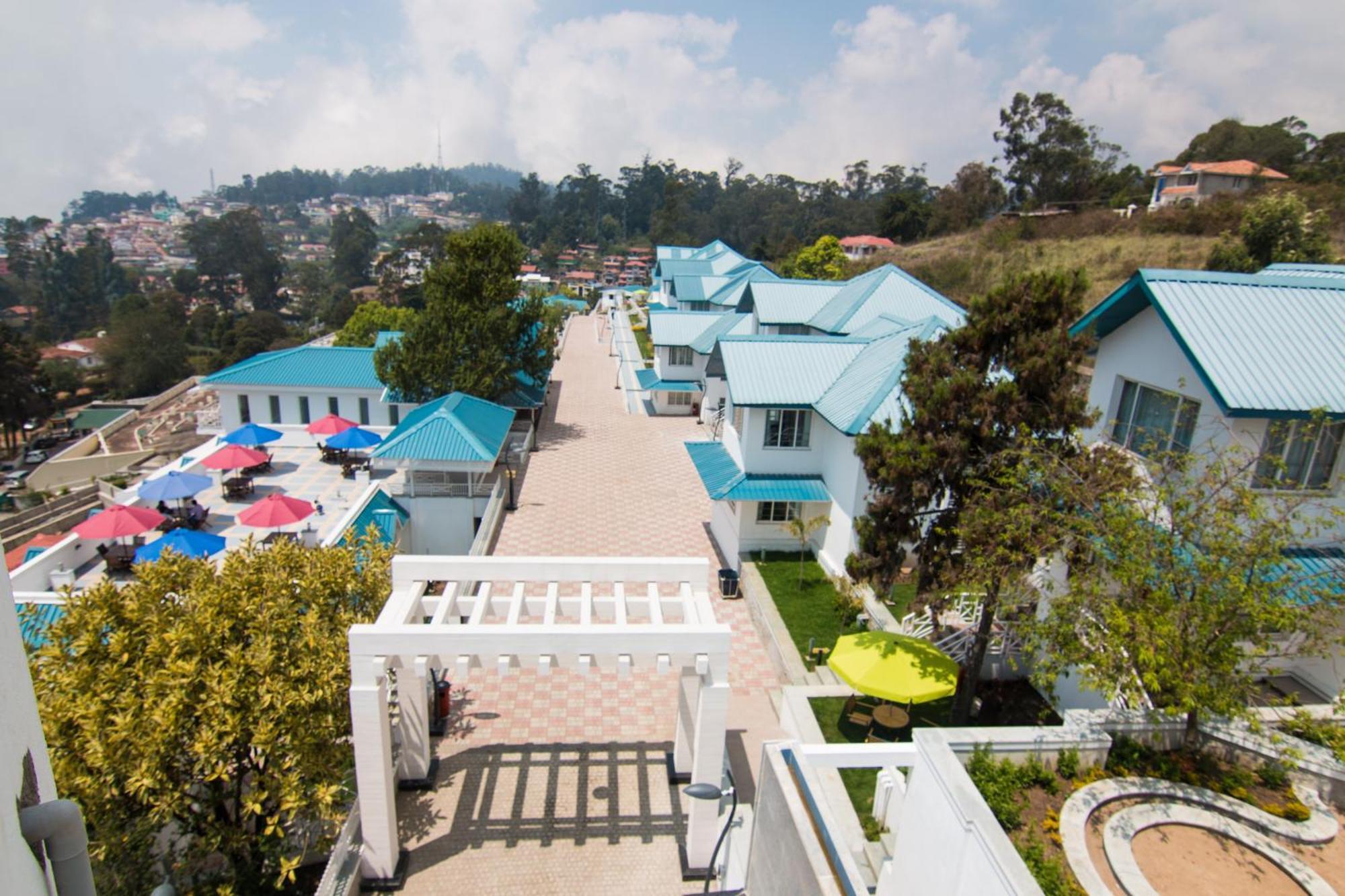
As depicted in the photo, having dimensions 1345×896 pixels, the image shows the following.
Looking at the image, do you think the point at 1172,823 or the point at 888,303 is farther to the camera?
the point at 888,303

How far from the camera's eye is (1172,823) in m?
7.58

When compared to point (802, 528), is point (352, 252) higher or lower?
higher

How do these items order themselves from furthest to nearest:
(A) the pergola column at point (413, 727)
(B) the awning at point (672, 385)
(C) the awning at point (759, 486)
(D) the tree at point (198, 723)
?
(B) the awning at point (672, 385)
(C) the awning at point (759, 486)
(A) the pergola column at point (413, 727)
(D) the tree at point (198, 723)

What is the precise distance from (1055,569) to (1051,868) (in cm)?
748

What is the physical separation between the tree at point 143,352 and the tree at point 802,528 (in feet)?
263

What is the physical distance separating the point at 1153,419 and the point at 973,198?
61662 millimetres

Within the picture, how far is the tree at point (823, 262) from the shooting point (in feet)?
189

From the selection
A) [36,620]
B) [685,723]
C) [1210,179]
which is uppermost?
[1210,179]

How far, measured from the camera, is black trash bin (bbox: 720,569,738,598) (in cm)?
1867

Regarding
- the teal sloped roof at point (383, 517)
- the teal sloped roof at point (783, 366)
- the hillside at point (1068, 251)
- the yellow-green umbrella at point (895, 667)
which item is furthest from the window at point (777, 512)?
the hillside at point (1068, 251)

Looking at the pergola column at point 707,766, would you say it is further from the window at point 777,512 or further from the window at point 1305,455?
the window at point 777,512

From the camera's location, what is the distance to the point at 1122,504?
9.27 meters

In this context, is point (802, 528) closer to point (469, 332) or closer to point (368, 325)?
point (469, 332)

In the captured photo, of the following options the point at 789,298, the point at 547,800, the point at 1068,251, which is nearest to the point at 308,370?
the point at 789,298
